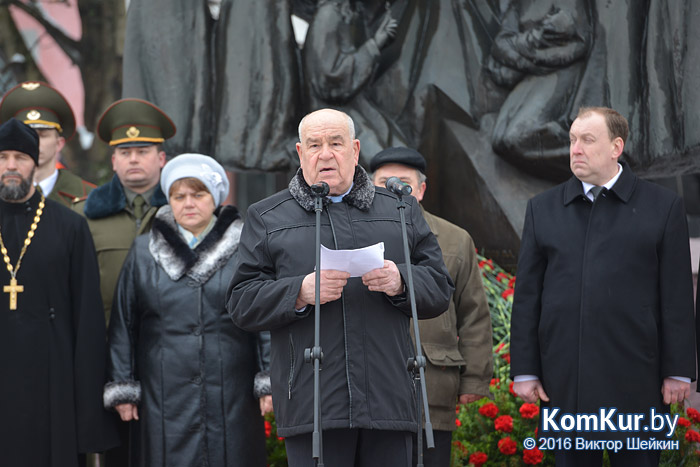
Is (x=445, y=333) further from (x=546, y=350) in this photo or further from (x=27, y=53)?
(x=27, y=53)

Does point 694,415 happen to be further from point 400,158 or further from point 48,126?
point 48,126

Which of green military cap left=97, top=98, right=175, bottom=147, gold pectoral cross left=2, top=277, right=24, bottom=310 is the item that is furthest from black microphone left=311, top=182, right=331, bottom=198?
green military cap left=97, top=98, right=175, bottom=147

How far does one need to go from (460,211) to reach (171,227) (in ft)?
9.70

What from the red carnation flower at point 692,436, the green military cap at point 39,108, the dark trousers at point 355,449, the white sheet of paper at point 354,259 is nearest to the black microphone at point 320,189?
the white sheet of paper at point 354,259

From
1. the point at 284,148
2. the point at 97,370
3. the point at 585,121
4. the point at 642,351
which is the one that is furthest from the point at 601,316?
the point at 284,148

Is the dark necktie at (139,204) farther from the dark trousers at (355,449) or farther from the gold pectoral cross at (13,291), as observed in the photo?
the dark trousers at (355,449)

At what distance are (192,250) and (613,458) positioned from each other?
2.11m

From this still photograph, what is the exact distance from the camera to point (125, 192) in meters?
5.58

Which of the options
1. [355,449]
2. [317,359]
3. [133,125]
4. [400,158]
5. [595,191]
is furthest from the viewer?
[133,125]

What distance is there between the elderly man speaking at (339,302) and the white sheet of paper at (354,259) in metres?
0.03

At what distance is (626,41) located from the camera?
6.55m

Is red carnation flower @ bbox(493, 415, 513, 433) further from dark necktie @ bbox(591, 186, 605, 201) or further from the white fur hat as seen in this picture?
the white fur hat

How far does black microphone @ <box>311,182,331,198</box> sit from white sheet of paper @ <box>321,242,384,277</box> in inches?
9.2

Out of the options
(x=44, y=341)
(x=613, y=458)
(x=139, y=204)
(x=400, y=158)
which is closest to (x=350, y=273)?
(x=613, y=458)
